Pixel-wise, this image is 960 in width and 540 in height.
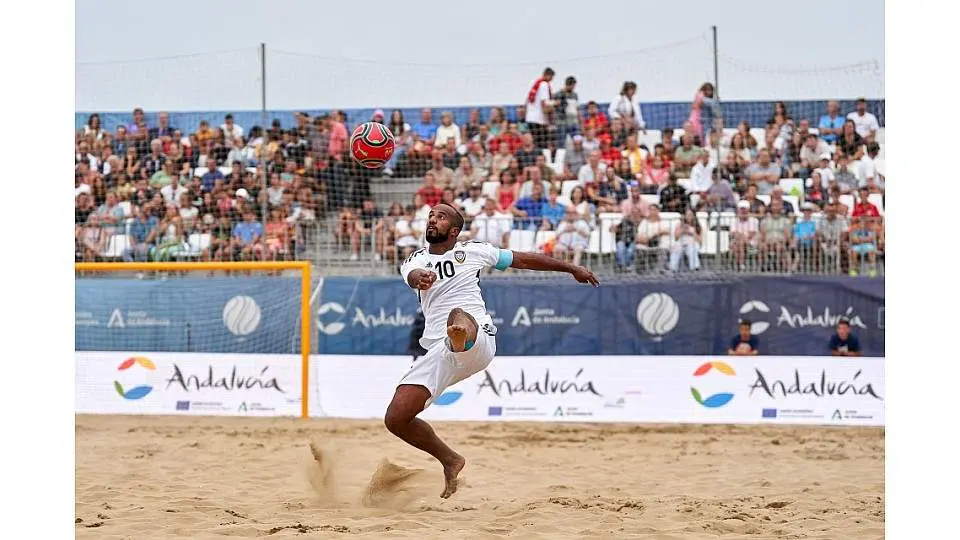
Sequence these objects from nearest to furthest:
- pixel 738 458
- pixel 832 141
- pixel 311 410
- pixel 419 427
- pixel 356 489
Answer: pixel 419 427
pixel 356 489
pixel 738 458
pixel 311 410
pixel 832 141

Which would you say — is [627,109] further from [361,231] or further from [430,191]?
[361,231]

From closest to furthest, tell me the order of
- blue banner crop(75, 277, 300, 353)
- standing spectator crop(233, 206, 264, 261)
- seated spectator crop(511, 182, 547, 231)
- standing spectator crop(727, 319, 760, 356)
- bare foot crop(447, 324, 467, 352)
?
1. bare foot crop(447, 324, 467, 352)
2. standing spectator crop(727, 319, 760, 356)
3. blue banner crop(75, 277, 300, 353)
4. standing spectator crop(233, 206, 264, 261)
5. seated spectator crop(511, 182, 547, 231)

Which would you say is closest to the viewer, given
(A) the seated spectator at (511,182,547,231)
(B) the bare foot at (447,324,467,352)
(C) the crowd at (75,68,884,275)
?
(B) the bare foot at (447,324,467,352)

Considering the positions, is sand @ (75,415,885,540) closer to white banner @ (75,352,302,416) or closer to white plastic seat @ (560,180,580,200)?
white banner @ (75,352,302,416)

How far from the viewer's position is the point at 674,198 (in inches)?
575

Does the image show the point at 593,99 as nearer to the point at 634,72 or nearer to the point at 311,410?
the point at 634,72

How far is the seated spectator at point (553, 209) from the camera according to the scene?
1448cm

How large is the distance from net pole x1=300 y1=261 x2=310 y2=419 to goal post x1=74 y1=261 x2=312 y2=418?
1 centimetres

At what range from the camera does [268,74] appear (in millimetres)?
15242

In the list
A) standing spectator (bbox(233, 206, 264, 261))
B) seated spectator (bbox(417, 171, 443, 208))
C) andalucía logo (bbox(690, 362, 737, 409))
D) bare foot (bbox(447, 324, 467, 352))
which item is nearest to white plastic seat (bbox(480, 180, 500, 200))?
seated spectator (bbox(417, 171, 443, 208))

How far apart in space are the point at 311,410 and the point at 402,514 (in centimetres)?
665

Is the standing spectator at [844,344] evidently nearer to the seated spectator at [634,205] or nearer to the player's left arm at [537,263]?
the seated spectator at [634,205]

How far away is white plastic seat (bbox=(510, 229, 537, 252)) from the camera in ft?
46.3

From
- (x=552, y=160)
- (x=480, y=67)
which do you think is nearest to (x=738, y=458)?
(x=552, y=160)
